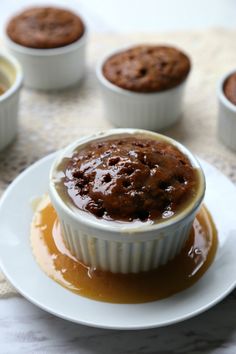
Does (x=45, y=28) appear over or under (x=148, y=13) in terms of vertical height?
over

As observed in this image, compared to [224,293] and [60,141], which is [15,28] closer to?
[60,141]

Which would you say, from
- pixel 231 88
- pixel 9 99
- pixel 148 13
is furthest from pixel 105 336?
pixel 148 13

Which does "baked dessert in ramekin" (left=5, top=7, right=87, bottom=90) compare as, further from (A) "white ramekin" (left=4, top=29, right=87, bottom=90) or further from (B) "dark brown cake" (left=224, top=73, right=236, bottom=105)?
(B) "dark brown cake" (left=224, top=73, right=236, bottom=105)

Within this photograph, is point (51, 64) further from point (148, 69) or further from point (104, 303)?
point (104, 303)

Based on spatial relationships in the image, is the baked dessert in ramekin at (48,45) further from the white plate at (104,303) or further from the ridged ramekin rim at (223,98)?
the white plate at (104,303)

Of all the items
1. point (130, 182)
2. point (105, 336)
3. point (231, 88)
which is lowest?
point (105, 336)

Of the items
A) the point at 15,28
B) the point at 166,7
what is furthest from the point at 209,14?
the point at 15,28
